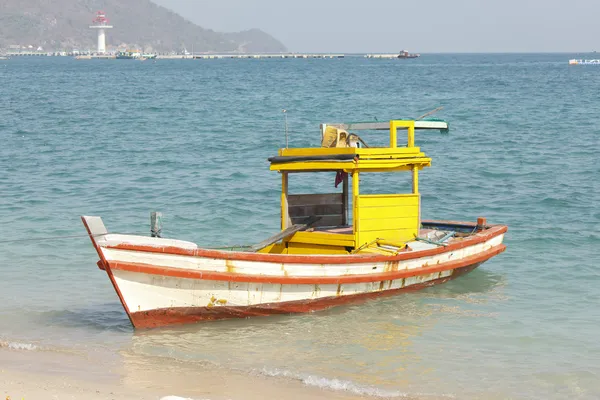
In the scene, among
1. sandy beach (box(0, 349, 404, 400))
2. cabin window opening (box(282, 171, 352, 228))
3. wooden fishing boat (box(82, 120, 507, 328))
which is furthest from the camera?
cabin window opening (box(282, 171, 352, 228))

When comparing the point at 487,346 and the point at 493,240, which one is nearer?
the point at 487,346

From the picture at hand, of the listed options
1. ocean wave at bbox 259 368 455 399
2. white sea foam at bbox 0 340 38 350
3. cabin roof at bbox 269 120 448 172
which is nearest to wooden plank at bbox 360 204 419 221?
cabin roof at bbox 269 120 448 172

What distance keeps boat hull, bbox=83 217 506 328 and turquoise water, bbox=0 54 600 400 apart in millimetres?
246

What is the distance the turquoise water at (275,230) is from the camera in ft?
39.2

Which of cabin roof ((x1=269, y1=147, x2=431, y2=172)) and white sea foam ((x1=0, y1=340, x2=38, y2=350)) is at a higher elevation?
cabin roof ((x1=269, y1=147, x2=431, y2=172))

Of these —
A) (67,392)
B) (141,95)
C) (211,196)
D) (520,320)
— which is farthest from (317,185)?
(141,95)

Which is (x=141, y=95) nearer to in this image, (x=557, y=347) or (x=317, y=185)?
(x=317, y=185)

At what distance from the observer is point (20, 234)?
19.6 m

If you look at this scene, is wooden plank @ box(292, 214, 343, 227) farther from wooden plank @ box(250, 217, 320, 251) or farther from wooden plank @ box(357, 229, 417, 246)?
wooden plank @ box(357, 229, 417, 246)

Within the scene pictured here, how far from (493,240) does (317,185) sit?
10.8 m

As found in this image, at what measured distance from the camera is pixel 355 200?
1430 centimetres

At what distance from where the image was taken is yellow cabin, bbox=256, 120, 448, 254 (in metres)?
14.3

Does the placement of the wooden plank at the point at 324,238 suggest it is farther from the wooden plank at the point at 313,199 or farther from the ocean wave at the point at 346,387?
the ocean wave at the point at 346,387

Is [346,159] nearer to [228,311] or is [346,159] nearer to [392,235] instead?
[392,235]
